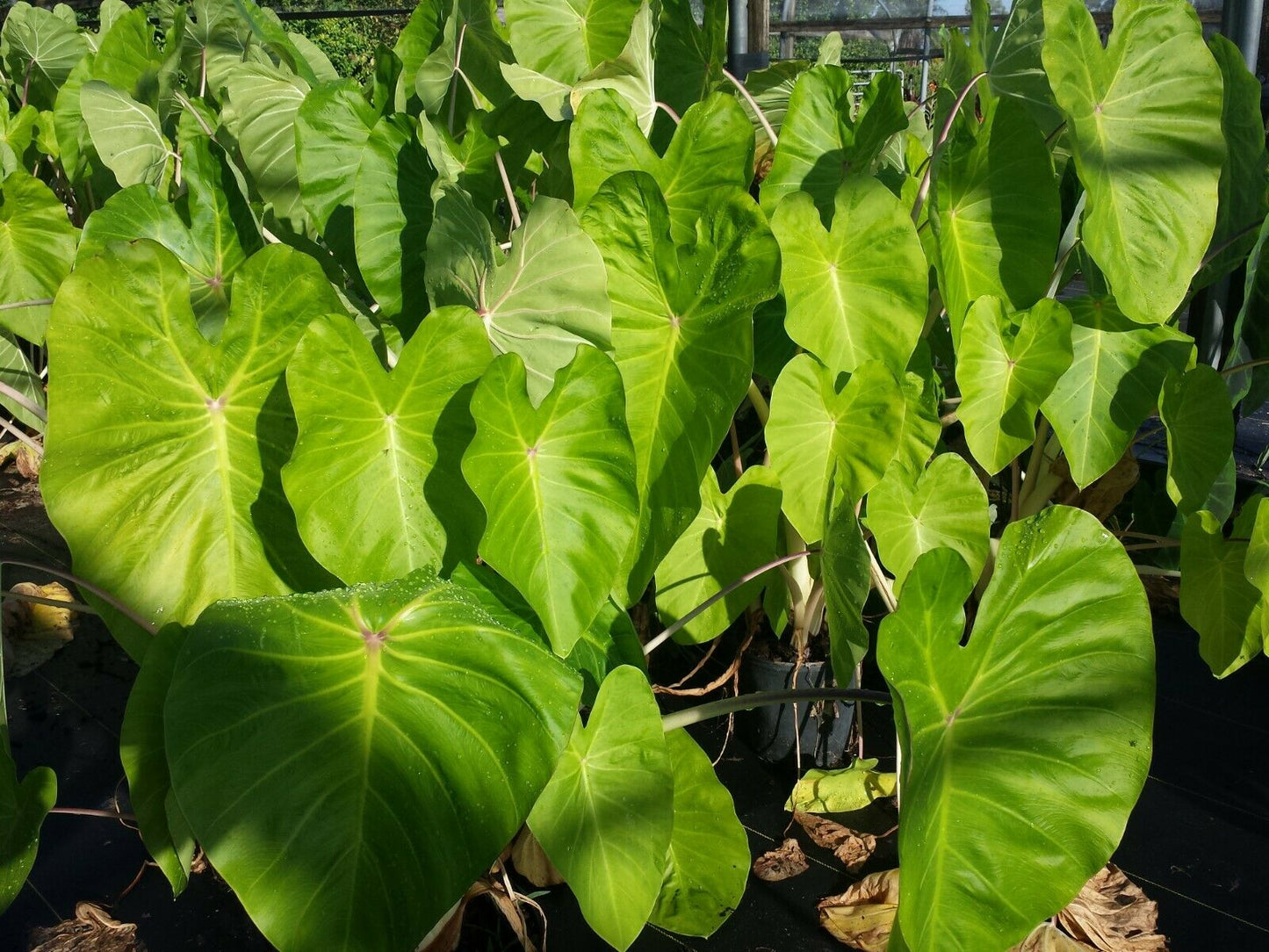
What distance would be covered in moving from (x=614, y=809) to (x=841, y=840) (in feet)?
2.03

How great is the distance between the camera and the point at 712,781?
115cm

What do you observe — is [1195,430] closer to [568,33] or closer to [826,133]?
[826,133]

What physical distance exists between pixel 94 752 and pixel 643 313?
53.9 inches

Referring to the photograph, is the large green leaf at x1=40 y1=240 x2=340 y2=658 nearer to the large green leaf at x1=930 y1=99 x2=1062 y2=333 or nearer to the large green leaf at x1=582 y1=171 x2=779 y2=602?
the large green leaf at x1=582 y1=171 x2=779 y2=602

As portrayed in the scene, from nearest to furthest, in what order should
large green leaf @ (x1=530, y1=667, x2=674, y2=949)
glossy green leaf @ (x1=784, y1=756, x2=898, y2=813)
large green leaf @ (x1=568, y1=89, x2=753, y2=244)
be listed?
large green leaf @ (x1=530, y1=667, x2=674, y2=949) < large green leaf @ (x1=568, y1=89, x2=753, y2=244) < glossy green leaf @ (x1=784, y1=756, x2=898, y2=813)

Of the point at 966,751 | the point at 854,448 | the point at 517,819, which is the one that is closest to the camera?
the point at 517,819

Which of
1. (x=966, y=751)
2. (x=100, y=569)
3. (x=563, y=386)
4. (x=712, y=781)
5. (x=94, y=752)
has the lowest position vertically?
(x=94, y=752)

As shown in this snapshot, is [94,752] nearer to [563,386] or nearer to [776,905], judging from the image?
[776,905]

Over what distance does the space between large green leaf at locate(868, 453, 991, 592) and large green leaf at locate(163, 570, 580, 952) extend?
64 centimetres

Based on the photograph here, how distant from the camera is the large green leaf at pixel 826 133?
1261mm

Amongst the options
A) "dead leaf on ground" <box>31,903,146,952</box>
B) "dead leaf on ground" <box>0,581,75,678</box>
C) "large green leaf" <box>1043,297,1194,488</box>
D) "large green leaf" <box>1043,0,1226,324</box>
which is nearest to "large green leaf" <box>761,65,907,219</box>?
"large green leaf" <box>1043,0,1226,324</box>

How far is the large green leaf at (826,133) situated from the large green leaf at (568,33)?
32 centimetres

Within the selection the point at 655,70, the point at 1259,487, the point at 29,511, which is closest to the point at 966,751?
the point at 655,70

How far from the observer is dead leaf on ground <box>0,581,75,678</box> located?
2.03m
